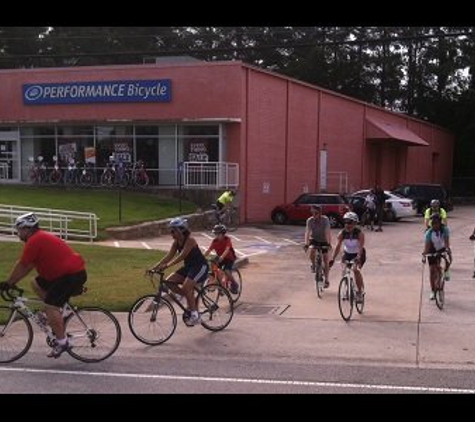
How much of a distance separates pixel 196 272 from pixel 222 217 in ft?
58.3

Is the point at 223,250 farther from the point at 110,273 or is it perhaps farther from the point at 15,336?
the point at 15,336

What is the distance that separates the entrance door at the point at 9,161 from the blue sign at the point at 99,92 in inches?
108

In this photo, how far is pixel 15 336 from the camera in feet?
26.8

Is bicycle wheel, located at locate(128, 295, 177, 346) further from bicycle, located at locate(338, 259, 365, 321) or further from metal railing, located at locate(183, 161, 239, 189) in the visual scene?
metal railing, located at locate(183, 161, 239, 189)

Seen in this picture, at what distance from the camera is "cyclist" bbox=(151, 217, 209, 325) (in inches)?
364

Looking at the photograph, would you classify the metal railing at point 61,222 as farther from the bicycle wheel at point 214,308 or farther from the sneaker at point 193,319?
the sneaker at point 193,319

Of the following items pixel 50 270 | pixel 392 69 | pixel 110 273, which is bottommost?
pixel 110 273

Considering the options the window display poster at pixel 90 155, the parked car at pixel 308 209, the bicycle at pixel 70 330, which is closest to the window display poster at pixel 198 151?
the parked car at pixel 308 209

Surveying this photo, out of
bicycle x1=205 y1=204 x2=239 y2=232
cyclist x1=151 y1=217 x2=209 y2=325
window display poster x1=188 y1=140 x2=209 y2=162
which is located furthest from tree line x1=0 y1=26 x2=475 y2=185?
cyclist x1=151 y1=217 x2=209 y2=325

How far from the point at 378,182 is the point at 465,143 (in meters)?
21.5

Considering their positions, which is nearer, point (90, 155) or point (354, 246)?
point (354, 246)

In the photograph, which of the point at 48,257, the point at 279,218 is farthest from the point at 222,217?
the point at 48,257

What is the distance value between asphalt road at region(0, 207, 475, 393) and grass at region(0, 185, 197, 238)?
11.3 m

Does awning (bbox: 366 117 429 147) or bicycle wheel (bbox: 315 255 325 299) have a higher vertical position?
awning (bbox: 366 117 429 147)
